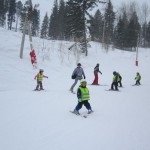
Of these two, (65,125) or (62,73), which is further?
(62,73)

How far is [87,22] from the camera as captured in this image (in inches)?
1441

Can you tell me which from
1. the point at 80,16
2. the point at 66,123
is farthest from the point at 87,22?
the point at 66,123

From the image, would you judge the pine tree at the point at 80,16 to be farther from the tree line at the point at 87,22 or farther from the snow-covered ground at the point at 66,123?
the snow-covered ground at the point at 66,123

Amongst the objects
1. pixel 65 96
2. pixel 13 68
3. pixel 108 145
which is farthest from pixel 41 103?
pixel 13 68

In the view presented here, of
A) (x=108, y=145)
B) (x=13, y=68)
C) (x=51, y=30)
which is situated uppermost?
(x=51, y=30)

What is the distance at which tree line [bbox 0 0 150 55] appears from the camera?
118 ft

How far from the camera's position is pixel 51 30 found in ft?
217

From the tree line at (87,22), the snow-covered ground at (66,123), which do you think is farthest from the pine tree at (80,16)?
the snow-covered ground at (66,123)

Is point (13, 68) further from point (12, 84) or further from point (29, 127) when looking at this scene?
point (29, 127)

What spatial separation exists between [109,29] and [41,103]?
51.8 m

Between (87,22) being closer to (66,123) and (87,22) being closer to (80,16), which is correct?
(80,16)

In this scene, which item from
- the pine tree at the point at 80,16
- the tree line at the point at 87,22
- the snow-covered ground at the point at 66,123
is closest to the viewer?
the snow-covered ground at the point at 66,123

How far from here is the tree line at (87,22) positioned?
36.1 meters

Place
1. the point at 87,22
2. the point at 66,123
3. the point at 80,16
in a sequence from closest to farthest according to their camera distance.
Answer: the point at 66,123 < the point at 80,16 < the point at 87,22
